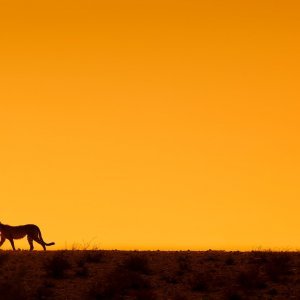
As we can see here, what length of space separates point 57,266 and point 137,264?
2663mm

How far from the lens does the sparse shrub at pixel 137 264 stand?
35.3 metres

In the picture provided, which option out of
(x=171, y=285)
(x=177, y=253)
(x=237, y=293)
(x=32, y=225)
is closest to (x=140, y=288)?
(x=171, y=285)

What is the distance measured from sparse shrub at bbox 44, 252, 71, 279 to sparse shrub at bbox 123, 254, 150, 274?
1989 mm

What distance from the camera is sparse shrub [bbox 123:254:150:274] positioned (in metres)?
35.3

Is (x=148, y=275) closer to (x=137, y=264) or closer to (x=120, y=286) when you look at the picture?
(x=137, y=264)

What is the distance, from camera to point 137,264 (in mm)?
35531

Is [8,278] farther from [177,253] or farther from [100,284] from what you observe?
[177,253]

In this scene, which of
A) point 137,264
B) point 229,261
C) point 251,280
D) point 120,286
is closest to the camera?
point 120,286

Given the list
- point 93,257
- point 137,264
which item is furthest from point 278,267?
point 93,257

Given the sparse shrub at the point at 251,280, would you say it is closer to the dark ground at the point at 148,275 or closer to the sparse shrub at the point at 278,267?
the dark ground at the point at 148,275

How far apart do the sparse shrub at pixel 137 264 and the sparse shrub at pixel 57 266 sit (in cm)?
199

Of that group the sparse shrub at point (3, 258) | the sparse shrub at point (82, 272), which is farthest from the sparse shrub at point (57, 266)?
the sparse shrub at point (3, 258)

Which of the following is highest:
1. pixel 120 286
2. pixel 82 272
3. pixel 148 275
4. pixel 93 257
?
pixel 93 257

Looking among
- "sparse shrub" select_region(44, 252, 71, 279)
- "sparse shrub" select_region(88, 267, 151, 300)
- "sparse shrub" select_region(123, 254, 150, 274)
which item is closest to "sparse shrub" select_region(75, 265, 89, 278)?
"sparse shrub" select_region(44, 252, 71, 279)
